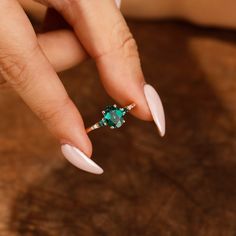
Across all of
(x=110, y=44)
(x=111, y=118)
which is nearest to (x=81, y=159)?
(x=111, y=118)

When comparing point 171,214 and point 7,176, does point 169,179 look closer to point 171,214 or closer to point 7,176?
point 171,214

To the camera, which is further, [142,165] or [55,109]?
[142,165]

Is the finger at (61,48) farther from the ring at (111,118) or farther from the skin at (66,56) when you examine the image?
the ring at (111,118)

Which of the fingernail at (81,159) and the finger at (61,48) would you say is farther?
the finger at (61,48)

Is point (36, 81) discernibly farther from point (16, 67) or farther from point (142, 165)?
point (142, 165)

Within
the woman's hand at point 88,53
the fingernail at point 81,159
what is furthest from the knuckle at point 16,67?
the fingernail at point 81,159

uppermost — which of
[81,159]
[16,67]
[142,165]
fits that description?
[16,67]

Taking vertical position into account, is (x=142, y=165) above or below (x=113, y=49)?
below
